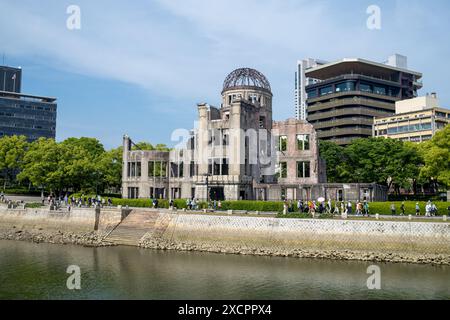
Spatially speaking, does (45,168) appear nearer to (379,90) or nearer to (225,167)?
(225,167)

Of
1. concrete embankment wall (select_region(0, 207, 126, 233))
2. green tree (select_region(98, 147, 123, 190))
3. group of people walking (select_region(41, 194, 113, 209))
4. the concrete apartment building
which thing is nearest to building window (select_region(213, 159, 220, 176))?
the concrete apartment building

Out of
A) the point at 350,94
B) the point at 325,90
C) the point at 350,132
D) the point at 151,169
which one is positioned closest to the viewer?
the point at 151,169

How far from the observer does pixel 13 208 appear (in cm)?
6084

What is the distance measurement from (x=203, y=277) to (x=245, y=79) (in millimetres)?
49450

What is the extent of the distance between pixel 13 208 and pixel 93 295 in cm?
4020

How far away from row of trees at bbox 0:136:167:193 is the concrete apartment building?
9.33m

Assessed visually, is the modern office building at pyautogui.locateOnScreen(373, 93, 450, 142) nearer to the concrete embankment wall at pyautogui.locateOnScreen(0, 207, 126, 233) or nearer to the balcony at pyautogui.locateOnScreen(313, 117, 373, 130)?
the balcony at pyautogui.locateOnScreen(313, 117, 373, 130)

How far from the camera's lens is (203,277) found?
→ 105 feet

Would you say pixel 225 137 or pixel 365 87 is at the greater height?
pixel 365 87

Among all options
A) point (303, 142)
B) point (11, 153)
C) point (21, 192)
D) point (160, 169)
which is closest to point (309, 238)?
point (303, 142)

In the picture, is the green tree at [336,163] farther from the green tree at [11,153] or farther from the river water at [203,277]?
the green tree at [11,153]

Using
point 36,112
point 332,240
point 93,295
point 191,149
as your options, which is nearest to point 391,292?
point 332,240

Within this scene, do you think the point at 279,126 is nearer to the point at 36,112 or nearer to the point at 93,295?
the point at 93,295

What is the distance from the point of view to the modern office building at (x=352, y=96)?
133m
